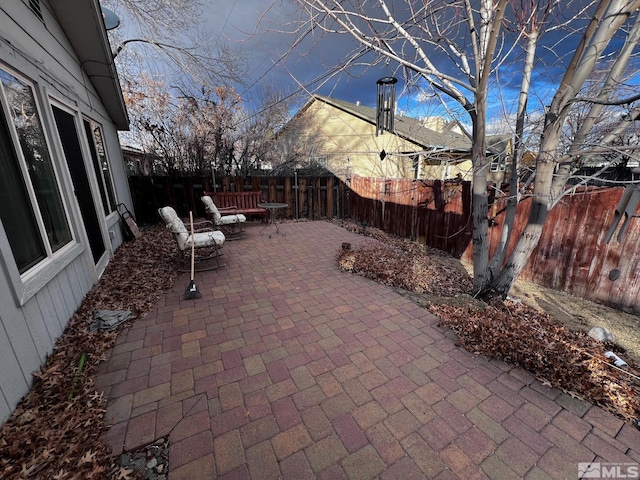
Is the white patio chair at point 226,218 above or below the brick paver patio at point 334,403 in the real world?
above

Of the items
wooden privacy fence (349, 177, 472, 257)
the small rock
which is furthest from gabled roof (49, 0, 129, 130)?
the small rock

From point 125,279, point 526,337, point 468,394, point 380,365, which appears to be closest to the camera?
point 468,394

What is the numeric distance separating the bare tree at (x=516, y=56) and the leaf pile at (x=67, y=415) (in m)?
3.87

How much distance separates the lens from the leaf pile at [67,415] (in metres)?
1.42

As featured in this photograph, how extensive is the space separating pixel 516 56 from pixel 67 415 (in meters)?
5.83

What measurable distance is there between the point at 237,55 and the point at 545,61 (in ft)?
23.5

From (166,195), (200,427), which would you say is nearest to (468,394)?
(200,427)

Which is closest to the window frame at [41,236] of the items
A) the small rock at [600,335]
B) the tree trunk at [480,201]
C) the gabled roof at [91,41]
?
the gabled roof at [91,41]

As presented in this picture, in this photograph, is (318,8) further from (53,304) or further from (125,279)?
(125,279)

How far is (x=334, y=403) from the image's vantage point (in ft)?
6.40

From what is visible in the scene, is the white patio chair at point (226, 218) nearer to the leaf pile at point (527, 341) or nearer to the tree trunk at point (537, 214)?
the leaf pile at point (527, 341)

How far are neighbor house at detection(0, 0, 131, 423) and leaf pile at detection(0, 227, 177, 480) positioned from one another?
9 centimetres

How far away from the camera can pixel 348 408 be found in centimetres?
191

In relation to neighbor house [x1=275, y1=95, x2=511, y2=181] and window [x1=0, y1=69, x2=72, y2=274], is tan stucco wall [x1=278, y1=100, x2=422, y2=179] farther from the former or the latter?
window [x1=0, y1=69, x2=72, y2=274]
